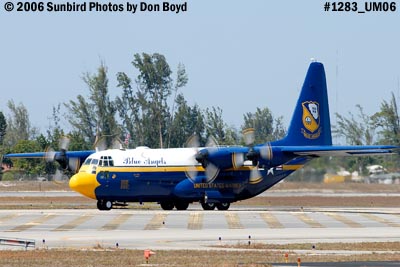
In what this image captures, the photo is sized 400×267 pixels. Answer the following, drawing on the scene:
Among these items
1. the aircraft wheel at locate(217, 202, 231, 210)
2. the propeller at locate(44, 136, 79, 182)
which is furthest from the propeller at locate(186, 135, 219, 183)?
the propeller at locate(44, 136, 79, 182)

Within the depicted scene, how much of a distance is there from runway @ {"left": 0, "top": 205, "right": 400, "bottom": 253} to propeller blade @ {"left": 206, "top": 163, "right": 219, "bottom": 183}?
2.95 meters

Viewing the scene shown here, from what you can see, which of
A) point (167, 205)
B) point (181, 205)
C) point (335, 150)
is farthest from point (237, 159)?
point (167, 205)

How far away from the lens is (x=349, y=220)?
50.1m

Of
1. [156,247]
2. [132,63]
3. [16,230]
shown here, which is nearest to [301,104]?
[16,230]

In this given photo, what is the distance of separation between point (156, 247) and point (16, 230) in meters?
10.5

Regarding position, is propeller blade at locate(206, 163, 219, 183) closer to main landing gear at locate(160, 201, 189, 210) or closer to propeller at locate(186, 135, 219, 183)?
propeller at locate(186, 135, 219, 183)

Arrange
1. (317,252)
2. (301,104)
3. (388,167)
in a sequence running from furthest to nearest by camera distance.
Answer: (388,167) → (301,104) → (317,252)

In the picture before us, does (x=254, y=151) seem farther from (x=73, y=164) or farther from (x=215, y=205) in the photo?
(x=73, y=164)

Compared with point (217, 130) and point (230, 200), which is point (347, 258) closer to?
point (230, 200)

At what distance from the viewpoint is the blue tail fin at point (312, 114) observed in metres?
62.8

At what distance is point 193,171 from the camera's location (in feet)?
197

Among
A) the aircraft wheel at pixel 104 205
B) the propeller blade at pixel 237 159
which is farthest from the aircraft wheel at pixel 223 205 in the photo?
the aircraft wheel at pixel 104 205

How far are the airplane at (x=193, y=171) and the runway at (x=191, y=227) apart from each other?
200 centimetres

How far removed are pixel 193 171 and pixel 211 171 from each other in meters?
1.15
